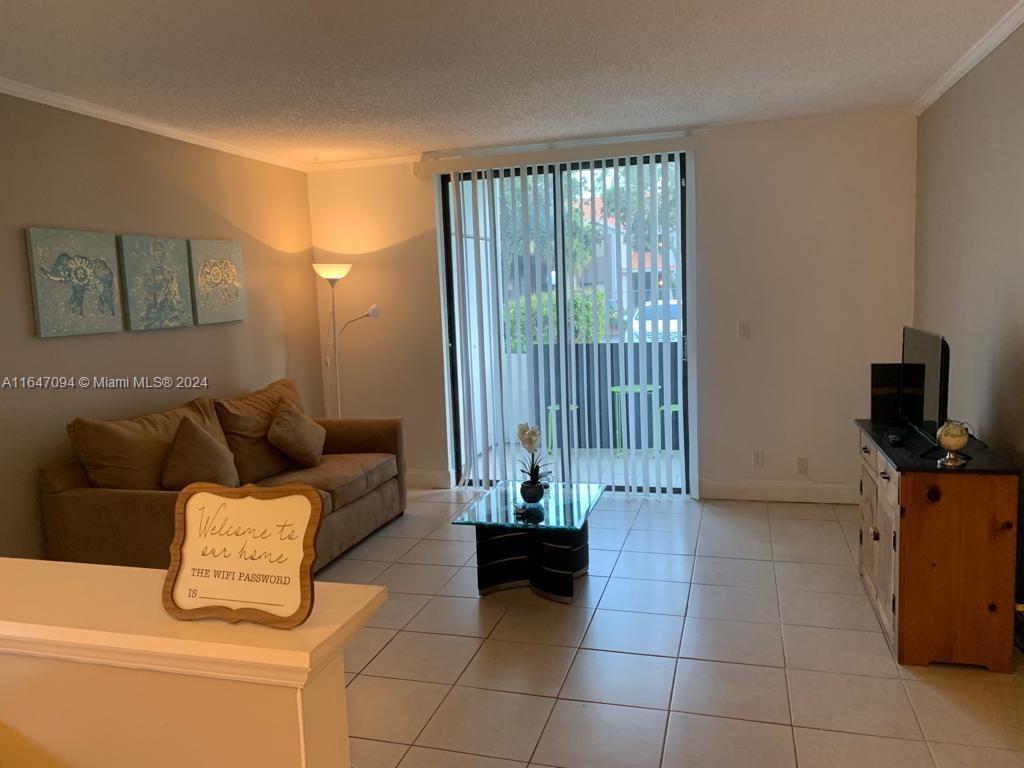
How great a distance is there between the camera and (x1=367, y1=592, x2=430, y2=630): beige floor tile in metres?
3.43

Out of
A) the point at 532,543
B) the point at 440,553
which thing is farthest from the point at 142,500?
the point at 532,543

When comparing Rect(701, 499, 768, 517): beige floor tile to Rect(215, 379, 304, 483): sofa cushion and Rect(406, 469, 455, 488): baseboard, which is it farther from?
Rect(215, 379, 304, 483): sofa cushion

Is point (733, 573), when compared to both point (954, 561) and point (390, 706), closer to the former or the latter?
point (954, 561)

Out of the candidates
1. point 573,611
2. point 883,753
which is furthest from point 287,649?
point 573,611

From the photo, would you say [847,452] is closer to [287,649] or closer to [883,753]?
[883,753]

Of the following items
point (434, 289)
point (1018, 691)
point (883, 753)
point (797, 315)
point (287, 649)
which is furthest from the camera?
point (434, 289)

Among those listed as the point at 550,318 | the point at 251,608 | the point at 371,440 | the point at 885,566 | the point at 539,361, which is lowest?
the point at 885,566

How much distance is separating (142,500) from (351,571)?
1.14m

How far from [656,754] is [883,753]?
69 cm

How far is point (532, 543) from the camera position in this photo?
381cm

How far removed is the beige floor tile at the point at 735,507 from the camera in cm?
482

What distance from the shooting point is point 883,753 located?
2346 millimetres

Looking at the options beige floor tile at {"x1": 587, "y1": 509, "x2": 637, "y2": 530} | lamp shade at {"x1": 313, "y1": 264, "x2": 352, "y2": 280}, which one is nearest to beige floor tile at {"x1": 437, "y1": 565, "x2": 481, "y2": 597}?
beige floor tile at {"x1": 587, "y1": 509, "x2": 637, "y2": 530}

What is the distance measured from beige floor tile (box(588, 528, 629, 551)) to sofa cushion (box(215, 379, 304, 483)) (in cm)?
188
